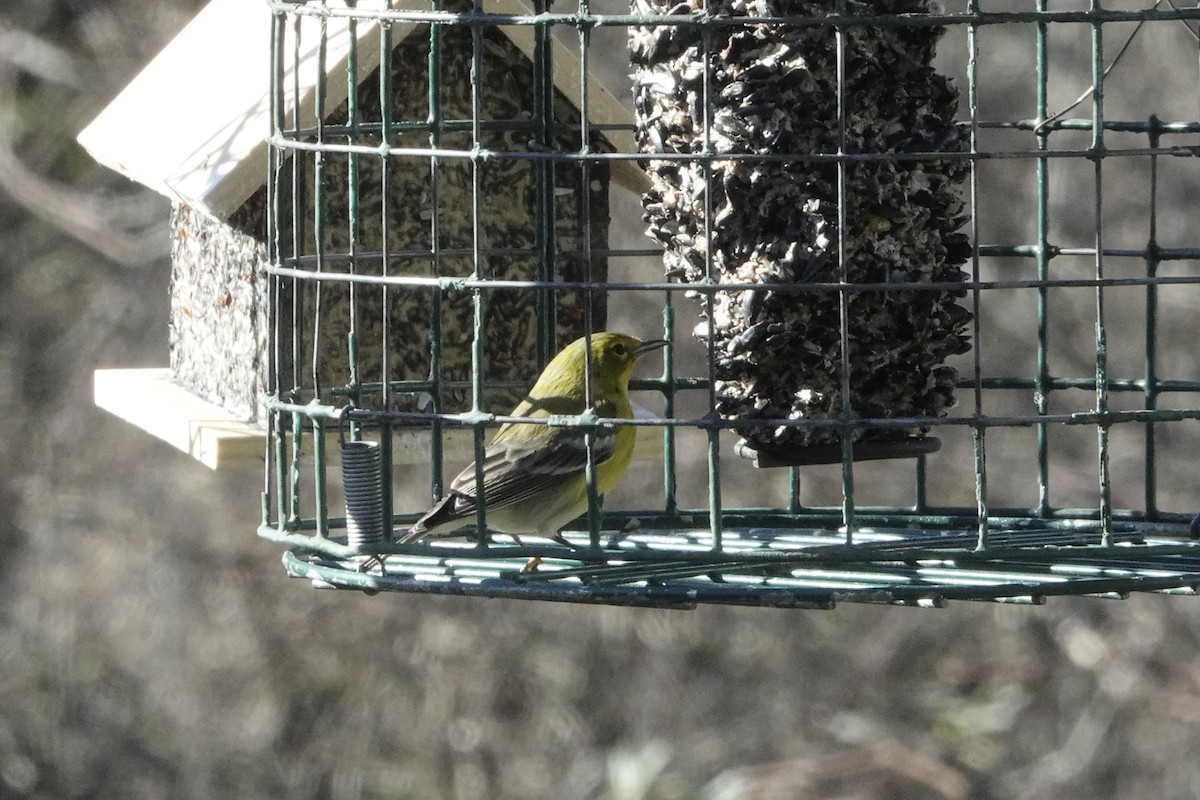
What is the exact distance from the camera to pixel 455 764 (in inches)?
A: 510

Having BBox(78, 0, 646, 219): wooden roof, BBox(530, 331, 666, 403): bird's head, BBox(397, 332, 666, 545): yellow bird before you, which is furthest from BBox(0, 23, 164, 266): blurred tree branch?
BBox(397, 332, 666, 545): yellow bird

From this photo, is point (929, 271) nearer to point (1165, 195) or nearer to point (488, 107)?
point (488, 107)

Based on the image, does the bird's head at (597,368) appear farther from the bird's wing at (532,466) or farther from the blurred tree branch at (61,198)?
the blurred tree branch at (61,198)

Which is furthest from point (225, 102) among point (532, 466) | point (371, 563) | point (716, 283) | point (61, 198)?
point (61, 198)

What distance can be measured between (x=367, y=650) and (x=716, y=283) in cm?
910

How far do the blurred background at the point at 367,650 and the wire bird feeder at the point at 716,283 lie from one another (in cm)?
627

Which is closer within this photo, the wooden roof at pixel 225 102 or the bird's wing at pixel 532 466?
the bird's wing at pixel 532 466

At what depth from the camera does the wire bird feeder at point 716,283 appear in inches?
165

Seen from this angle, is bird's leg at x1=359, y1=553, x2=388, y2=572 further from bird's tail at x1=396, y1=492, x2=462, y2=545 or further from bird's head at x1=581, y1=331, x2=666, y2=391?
bird's head at x1=581, y1=331, x2=666, y2=391

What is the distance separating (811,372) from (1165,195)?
836 cm

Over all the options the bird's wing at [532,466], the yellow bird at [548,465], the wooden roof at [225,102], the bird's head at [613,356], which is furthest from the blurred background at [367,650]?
the bird's wing at [532,466]

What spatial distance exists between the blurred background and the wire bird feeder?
6.27 m

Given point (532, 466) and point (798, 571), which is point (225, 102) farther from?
point (798, 571)

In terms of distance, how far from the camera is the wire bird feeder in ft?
13.8
